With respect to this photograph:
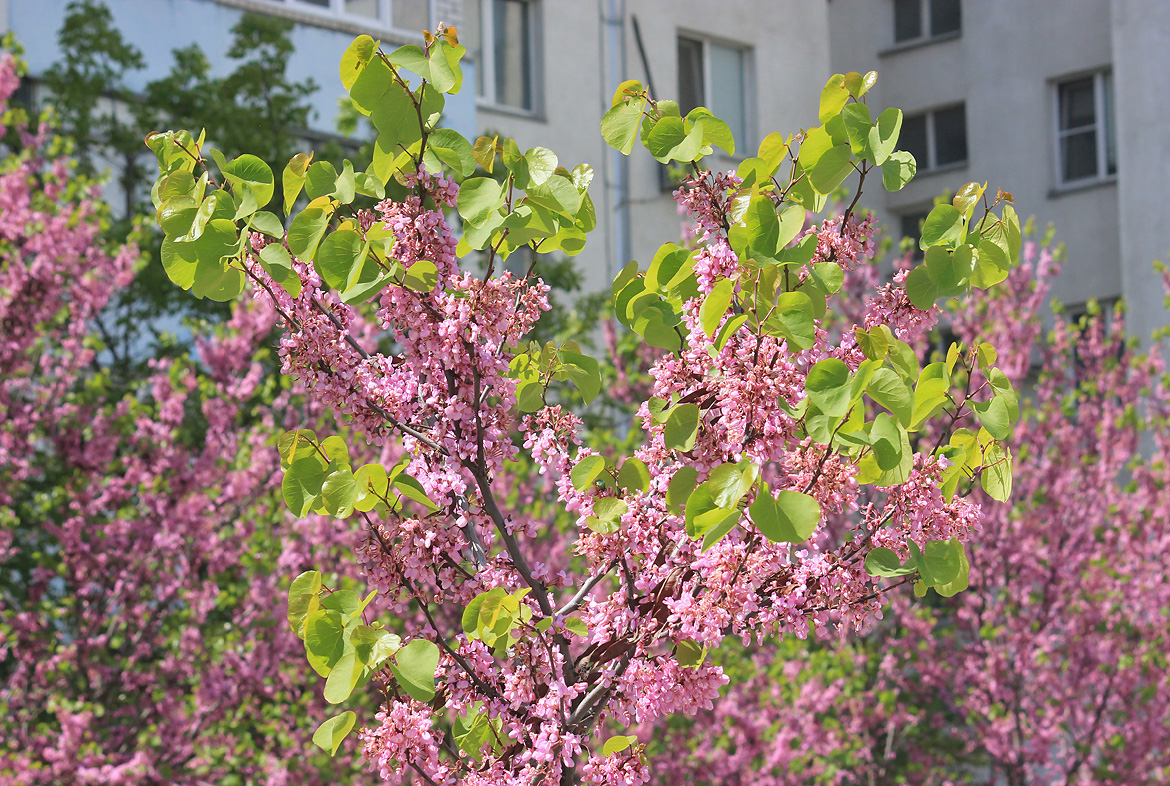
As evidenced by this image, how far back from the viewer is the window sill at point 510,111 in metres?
14.2

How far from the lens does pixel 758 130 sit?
1648cm

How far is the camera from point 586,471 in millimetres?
2395

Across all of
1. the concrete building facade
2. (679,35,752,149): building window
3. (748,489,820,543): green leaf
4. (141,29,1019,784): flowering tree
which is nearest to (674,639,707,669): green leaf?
(141,29,1019,784): flowering tree

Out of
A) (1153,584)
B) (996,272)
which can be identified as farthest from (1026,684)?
(996,272)

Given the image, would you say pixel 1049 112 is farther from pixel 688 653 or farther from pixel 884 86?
pixel 688 653

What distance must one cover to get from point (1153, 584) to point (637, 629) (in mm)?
6556

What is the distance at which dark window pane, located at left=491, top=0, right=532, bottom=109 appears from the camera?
14734mm

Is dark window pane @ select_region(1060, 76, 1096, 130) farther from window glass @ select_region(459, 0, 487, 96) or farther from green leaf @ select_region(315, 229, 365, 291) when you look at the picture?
green leaf @ select_region(315, 229, 365, 291)

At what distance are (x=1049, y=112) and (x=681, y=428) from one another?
1648 cm

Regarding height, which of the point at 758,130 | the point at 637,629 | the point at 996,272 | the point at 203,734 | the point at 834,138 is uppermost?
the point at 758,130

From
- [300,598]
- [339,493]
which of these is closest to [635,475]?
[339,493]

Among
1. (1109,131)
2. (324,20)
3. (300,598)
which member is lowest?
(300,598)

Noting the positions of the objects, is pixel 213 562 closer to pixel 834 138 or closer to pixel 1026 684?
pixel 1026 684

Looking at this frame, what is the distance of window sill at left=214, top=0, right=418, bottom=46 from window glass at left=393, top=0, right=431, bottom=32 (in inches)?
42.1
